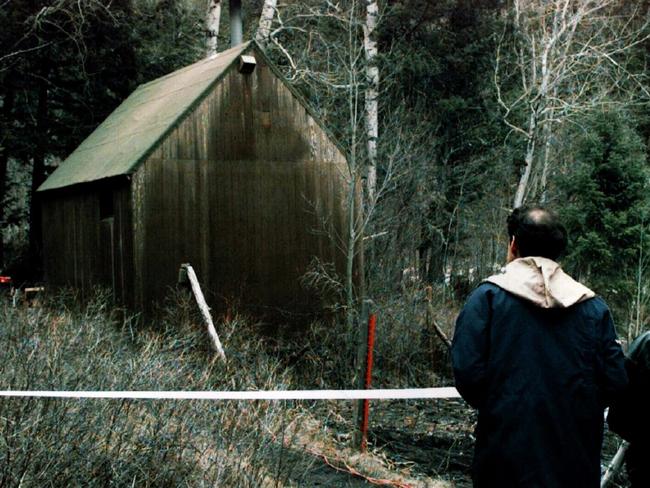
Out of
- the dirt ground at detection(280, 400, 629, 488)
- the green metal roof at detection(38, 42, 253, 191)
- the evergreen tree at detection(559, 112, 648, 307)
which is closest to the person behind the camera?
the dirt ground at detection(280, 400, 629, 488)

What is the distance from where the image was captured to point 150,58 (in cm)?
2303

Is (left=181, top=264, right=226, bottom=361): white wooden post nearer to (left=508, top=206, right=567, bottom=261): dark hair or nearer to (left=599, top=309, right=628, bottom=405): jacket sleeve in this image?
(left=508, top=206, right=567, bottom=261): dark hair

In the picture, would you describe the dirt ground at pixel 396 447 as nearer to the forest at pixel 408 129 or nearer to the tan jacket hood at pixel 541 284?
the forest at pixel 408 129

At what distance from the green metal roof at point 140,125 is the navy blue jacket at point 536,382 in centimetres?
1124

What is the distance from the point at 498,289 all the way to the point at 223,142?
1186 cm

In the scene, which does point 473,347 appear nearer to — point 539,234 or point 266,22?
point 539,234

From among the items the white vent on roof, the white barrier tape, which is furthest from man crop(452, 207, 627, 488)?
the white vent on roof

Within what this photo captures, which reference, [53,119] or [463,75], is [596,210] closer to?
[463,75]

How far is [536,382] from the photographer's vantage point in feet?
11.8

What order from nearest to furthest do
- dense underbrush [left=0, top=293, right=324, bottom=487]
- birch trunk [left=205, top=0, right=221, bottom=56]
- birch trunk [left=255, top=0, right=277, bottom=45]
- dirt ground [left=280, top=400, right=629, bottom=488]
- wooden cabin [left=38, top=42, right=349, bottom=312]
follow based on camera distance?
1. dense underbrush [left=0, top=293, right=324, bottom=487]
2. dirt ground [left=280, top=400, right=629, bottom=488]
3. wooden cabin [left=38, top=42, right=349, bottom=312]
4. birch trunk [left=255, top=0, right=277, bottom=45]
5. birch trunk [left=205, top=0, right=221, bottom=56]

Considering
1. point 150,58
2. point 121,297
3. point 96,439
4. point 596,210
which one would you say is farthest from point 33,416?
point 150,58

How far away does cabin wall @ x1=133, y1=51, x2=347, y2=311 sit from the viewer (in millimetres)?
14453

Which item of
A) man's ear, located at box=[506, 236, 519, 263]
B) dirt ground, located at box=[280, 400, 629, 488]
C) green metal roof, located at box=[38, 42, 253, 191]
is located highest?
green metal roof, located at box=[38, 42, 253, 191]

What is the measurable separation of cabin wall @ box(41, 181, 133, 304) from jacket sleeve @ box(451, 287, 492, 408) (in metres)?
11.1
